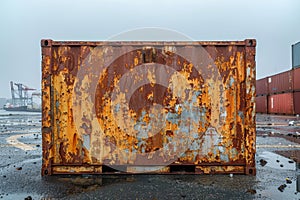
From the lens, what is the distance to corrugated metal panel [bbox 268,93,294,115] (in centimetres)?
2133

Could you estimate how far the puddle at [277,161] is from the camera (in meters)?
4.02

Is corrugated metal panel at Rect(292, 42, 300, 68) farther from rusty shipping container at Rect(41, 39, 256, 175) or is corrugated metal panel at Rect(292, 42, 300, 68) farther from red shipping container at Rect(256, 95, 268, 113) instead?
rusty shipping container at Rect(41, 39, 256, 175)

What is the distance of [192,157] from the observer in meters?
3.44

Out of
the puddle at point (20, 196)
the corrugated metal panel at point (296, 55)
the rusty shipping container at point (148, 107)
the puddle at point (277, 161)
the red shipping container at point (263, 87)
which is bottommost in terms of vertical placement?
the puddle at point (20, 196)

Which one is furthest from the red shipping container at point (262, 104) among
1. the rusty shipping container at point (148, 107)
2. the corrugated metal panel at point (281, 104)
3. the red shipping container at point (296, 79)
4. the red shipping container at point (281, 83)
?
the rusty shipping container at point (148, 107)

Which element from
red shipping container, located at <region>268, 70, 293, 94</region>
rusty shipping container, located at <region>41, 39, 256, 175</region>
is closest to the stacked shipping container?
red shipping container, located at <region>268, 70, 293, 94</region>

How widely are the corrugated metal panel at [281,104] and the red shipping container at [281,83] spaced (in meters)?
0.46

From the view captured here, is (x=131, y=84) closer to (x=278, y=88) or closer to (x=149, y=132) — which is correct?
(x=149, y=132)

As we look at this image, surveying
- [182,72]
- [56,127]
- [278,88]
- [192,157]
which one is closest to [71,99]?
[56,127]

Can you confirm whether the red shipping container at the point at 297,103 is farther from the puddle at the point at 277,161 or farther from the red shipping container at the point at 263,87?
the puddle at the point at 277,161

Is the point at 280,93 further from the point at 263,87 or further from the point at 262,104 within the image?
the point at 262,104

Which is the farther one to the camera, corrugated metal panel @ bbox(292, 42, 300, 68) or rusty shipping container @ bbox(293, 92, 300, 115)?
corrugated metal panel @ bbox(292, 42, 300, 68)

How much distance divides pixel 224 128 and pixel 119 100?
140cm

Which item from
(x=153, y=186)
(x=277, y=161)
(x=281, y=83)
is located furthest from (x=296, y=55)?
(x=153, y=186)
